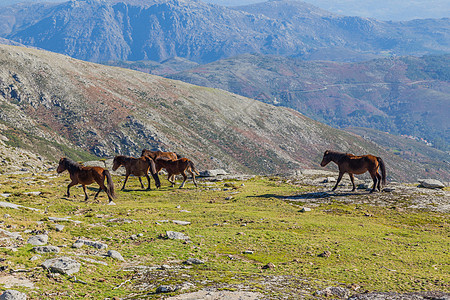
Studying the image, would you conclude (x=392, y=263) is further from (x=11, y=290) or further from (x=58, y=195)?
(x=58, y=195)

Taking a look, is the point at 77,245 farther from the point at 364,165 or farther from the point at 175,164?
the point at 364,165

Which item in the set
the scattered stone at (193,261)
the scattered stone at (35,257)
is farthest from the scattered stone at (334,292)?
the scattered stone at (35,257)

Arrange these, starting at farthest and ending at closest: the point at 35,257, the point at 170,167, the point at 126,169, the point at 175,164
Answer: the point at 170,167, the point at 175,164, the point at 126,169, the point at 35,257

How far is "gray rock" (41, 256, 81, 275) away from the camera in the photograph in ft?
46.2

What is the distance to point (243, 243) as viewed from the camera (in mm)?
21516

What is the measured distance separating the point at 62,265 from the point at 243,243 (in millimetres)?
10604

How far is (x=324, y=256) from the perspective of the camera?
1998 cm

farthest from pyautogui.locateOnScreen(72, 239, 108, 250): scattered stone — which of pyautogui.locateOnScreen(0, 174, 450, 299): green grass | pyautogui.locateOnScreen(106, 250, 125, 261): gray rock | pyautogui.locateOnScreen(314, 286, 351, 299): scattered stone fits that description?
pyautogui.locateOnScreen(314, 286, 351, 299): scattered stone

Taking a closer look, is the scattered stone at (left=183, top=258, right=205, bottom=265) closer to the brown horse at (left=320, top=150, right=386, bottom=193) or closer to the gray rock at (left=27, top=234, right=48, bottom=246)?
the gray rock at (left=27, top=234, right=48, bottom=246)

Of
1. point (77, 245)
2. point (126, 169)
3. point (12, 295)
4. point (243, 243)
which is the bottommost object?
point (243, 243)

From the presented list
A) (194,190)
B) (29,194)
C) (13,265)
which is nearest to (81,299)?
(13,265)

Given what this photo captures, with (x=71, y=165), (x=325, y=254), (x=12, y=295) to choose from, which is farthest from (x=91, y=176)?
(x=325, y=254)

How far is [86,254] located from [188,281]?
18.3ft

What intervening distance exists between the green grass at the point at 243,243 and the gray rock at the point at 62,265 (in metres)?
0.32
